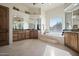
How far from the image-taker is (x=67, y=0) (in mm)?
3373

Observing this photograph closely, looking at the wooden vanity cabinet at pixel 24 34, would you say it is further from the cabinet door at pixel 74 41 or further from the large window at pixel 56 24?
the cabinet door at pixel 74 41

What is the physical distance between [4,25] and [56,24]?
272cm

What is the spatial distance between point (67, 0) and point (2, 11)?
13.3 feet

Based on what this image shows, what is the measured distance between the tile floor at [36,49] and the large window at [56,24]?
71 cm

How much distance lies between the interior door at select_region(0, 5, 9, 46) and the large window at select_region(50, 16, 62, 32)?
7.93 ft

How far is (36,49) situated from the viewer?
214 inches

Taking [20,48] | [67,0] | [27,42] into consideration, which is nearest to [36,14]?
[27,42]

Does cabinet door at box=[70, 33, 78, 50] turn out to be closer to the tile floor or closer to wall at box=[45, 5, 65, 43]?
the tile floor

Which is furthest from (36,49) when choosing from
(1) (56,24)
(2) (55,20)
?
(2) (55,20)

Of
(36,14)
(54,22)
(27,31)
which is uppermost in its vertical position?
(36,14)

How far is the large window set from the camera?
5297 mm

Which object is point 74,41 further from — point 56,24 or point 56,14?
point 56,14

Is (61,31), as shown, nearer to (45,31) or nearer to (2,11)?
(45,31)

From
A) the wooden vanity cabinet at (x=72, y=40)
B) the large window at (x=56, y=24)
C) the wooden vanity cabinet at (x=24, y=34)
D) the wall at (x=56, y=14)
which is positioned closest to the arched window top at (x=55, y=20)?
the large window at (x=56, y=24)
